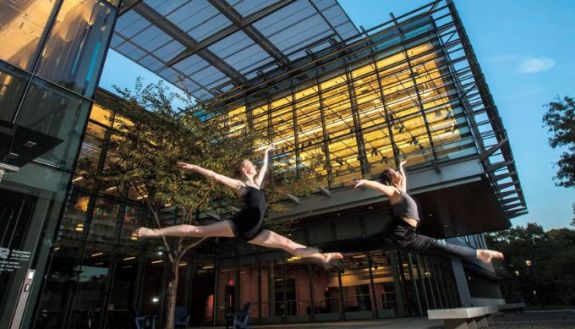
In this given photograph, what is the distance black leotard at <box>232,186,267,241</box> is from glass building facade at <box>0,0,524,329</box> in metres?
8.06

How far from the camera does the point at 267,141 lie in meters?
19.1

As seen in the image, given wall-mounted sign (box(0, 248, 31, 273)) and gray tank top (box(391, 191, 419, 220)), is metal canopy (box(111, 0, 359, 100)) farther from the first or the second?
gray tank top (box(391, 191, 419, 220))

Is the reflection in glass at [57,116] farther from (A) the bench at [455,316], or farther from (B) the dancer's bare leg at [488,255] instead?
(A) the bench at [455,316]

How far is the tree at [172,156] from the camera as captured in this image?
38.0 ft

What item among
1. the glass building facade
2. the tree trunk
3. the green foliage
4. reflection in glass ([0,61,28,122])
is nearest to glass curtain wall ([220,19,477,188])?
the glass building facade

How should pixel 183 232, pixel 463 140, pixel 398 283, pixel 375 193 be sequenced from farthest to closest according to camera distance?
pixel 398 283
pixel 375 193
pixel 463 140
pixel 183 232

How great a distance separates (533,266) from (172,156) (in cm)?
5791

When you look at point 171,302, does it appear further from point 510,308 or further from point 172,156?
point 510,308

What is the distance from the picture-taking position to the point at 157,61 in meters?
21.3

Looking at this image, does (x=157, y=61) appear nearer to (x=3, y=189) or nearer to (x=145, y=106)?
(x=145, y=106)

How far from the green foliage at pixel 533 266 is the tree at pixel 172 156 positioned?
4689 cm

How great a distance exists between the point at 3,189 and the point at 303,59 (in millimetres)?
17230

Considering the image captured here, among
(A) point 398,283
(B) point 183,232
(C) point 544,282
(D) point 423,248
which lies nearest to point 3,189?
(B) point 183,232

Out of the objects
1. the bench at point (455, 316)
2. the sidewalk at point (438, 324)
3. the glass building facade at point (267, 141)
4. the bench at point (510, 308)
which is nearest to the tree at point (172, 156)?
the glass building facade at point (267, 141)
